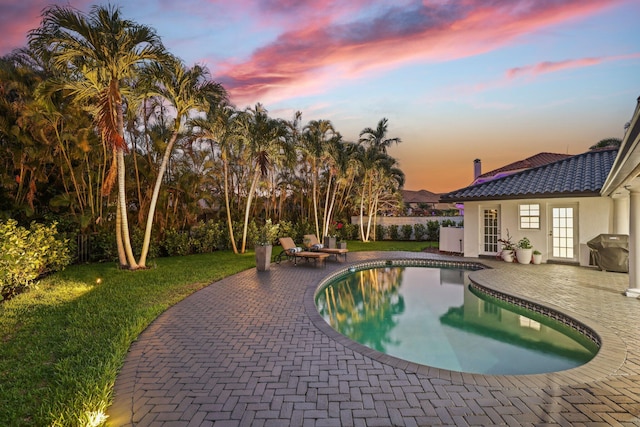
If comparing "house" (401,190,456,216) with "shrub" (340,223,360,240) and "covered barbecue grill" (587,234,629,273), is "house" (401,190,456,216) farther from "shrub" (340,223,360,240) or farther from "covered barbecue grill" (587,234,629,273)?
"covered barbecue grill" (587,234,629,273)

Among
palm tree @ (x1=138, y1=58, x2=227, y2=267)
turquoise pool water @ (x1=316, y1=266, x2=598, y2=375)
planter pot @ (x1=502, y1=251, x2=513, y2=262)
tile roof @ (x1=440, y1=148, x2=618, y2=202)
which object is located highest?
palm tree @ (x1=138, y1=58, x2=227, y2=267)

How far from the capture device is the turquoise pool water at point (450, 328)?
468 cm

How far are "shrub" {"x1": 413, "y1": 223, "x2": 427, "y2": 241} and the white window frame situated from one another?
913 cm

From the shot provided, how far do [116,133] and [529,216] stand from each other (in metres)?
14.3

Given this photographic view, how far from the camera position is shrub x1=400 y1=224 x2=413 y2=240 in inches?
851

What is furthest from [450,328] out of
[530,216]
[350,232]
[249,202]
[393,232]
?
[350,232]

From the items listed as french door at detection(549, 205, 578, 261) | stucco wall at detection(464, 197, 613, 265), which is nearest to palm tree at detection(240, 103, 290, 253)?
stucco wall at detection(464, 197, 613, 265)

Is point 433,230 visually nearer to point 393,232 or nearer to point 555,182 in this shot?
point 393,232

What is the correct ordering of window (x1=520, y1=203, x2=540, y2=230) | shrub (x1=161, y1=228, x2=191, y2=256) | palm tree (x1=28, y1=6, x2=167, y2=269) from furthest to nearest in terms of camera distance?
shrub (x1=161, y1=228, x2=191, y2=256) → window (x1=520, y1=203, x2=540, y2=230) → palm tree (x1=28, y1=6, x2=167, y2=269)

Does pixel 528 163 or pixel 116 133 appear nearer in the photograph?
pixel 116 133

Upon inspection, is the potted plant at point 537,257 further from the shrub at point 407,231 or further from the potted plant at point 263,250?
Result: the shrub at point 407,231

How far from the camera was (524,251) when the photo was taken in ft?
37.3

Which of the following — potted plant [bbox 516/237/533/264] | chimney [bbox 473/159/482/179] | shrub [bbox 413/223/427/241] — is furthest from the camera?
chimney [bbox 473/159/482/179]

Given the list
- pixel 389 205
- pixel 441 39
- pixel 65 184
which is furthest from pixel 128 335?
pixel 389 205
